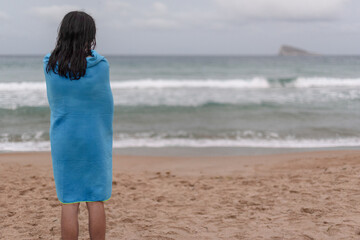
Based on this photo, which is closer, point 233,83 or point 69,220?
point 69,220

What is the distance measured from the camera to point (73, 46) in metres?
2.05

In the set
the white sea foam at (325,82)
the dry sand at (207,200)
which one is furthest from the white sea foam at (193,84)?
the dry sand at (207,200)

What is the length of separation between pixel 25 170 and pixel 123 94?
1073 centimetres

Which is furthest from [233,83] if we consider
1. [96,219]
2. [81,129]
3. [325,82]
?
[81,129]

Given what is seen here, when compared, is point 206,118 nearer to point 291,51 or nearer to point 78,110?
point 78,110

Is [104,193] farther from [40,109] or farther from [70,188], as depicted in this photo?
[40,109]

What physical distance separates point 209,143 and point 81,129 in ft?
22.1

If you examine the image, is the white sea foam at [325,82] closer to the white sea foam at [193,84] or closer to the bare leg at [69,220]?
the white sea foam at [193,84]

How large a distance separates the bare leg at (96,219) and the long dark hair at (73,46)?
77 cm

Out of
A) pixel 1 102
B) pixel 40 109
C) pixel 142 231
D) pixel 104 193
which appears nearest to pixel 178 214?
pixel 142 231

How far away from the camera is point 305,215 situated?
3717 mm

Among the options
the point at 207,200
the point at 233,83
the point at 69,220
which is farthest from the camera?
the point at 233,83

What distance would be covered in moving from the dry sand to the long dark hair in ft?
6.12

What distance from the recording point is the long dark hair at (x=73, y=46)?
6.55ft
